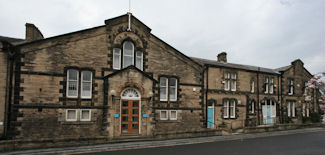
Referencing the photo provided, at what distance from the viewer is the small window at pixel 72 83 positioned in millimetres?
14008

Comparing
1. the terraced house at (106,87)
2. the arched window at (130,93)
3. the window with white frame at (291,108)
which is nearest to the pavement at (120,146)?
the terraced house at (106,87)

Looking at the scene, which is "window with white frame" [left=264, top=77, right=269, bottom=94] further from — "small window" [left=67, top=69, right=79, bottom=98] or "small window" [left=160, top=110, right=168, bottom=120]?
"small window" [left=67, top=69, right=79, bottom=98]

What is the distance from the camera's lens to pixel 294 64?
27.3 metres

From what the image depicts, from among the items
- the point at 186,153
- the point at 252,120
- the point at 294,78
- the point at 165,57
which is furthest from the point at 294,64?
the point at 186,153

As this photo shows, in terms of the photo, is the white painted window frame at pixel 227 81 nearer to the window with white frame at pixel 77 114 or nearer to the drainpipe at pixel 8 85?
the window with white frame at pixel 77 114

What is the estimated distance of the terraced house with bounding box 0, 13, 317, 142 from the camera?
1264 centimetres

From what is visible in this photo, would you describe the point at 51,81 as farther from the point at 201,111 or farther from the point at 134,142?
the point at 201,111

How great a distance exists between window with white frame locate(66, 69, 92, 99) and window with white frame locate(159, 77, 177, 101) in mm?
5866

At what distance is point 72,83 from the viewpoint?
557 inches

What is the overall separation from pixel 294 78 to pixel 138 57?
22862 millimetres

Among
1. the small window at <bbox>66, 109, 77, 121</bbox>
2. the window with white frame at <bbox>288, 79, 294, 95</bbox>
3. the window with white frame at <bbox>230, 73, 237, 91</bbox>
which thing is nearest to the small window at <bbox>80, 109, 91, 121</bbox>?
the small window at <bbox>66, 109, 77, 121</bbox>

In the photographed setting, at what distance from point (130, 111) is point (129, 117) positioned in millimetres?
453

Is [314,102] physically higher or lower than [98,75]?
lower

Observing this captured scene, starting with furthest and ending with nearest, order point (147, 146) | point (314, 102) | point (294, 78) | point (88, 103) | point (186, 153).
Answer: point (314, 102) < point (294, 78) < point (88, 103) < point (147, 146) < point (186, 153)
